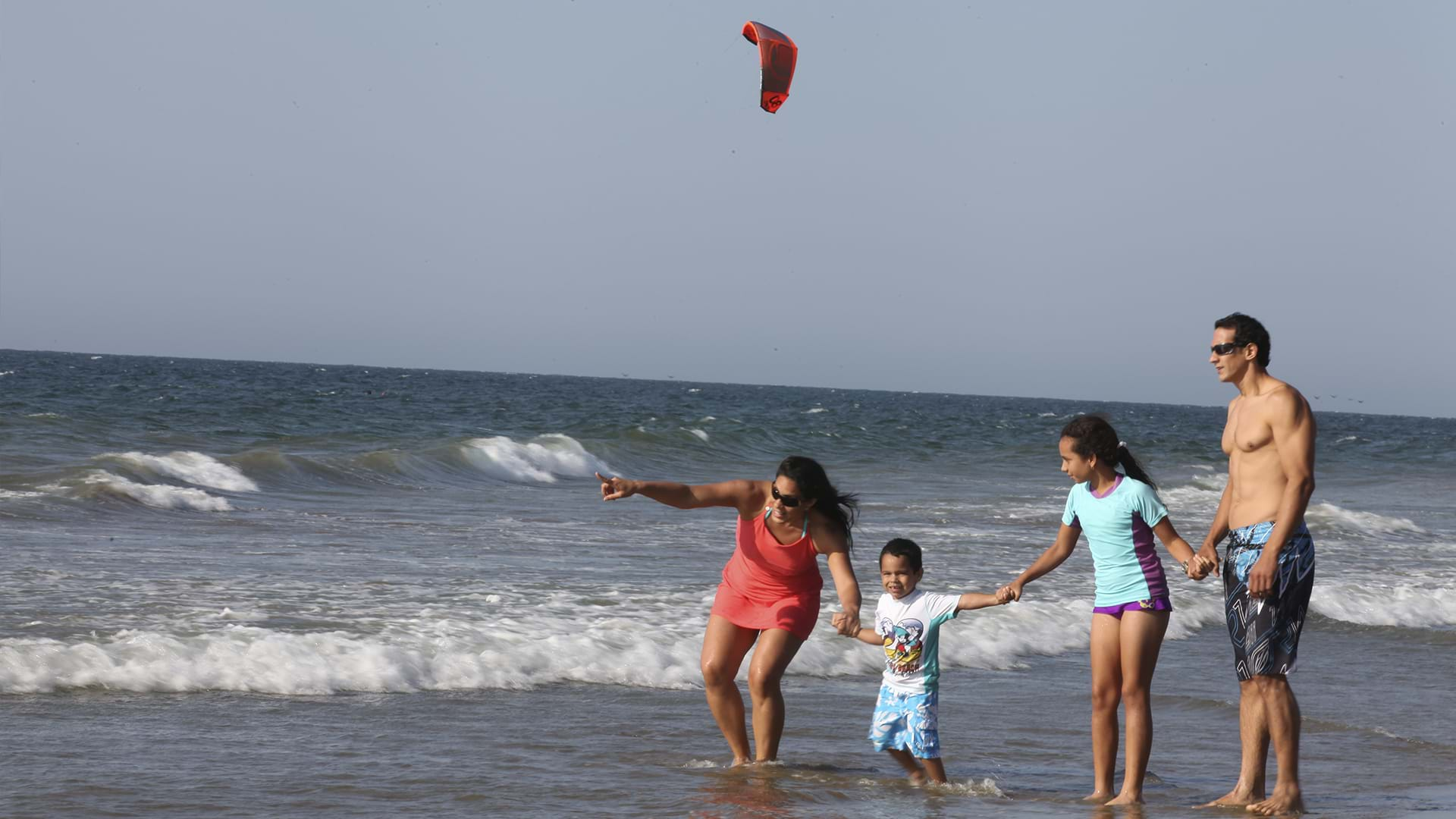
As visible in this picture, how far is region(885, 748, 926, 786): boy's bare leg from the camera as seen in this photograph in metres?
5.35

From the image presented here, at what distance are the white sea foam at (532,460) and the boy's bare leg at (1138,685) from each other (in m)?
17.4

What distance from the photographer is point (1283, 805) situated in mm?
5109

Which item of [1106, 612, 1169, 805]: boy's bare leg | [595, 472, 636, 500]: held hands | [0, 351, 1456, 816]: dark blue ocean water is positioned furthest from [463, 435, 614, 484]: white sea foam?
[1106, 612, 1169, 805]: boy's bare leg

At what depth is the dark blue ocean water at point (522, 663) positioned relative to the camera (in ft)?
17.2

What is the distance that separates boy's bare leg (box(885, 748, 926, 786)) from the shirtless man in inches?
42.7

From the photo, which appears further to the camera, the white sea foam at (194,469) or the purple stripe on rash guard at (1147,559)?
the white sea foam at (194,469)

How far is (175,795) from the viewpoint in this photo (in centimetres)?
482

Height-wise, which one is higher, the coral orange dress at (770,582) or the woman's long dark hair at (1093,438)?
the woman's long dark hair at (1093,438)

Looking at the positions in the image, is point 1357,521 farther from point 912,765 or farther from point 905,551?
point 905,551

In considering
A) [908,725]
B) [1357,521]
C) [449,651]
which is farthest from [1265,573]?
[1357,521]

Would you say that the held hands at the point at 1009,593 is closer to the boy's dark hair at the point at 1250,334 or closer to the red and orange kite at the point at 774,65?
the boy's dark hair at the point at 1250,334

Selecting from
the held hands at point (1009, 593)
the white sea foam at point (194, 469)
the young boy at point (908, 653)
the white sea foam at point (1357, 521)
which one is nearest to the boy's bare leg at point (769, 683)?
the young boy at point (908, 653)

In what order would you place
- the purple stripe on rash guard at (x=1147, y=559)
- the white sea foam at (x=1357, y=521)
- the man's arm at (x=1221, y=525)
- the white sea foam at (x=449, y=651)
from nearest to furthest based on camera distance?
the purple stripe on rash guard at (x=1147, y=559)
the man's arm at (x=1221, y=525)
the white sea foam at (x=449, y=651)
the white sea foam at (x=1357, y=521)

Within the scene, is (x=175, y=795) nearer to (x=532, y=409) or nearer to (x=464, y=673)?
(x=464, y=673)
